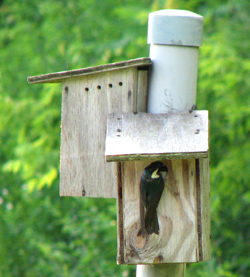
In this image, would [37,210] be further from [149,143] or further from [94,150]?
[149,143]

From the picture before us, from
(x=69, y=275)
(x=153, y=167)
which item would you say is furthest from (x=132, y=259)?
(x=69, y=275)

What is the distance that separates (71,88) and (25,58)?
324cm

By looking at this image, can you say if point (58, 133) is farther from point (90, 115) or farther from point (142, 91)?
point (142, 91)

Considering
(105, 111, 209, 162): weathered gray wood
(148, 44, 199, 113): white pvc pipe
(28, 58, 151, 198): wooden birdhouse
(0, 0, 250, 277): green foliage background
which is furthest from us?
(0, 0, 250, 277): green foliage background

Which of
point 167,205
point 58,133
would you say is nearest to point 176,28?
point 167,205

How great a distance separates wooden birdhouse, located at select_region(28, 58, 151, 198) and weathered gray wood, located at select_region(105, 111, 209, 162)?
5.8 inches

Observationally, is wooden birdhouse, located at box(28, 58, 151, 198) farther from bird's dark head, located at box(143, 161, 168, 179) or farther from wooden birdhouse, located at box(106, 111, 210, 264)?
bird's dark head, located at box(143, 161, 168, 179)

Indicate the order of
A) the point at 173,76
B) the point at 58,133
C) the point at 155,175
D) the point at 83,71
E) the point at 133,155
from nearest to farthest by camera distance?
the point at 133,155, the point at 155,175, the point at 173,76, the point at 83,71, the point at 58,133

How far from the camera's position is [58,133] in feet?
13.9

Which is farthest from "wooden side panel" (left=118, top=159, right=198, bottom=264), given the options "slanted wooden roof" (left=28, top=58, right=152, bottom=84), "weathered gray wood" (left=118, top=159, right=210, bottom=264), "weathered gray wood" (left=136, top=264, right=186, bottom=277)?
"slanted wooden roof" (left=28, top=58, right=152, bottom=84)

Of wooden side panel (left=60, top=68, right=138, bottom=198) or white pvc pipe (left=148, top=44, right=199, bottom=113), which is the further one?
wooden side panel (left=60, top=68, right=138, bottom=198)

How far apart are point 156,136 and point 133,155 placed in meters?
0.12

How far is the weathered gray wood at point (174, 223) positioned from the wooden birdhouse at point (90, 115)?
22cm

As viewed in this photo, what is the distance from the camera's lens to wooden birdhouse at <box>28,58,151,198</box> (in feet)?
5.86
